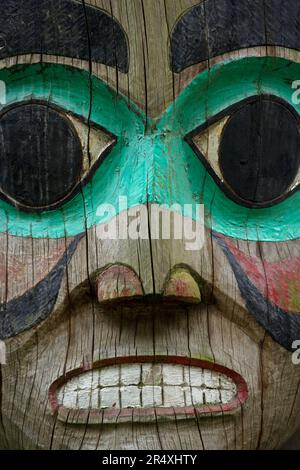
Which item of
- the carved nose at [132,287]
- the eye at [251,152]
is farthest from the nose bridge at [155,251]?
the eye at [251,152]

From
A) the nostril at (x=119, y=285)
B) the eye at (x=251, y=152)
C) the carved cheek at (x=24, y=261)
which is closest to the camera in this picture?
the nostril at (x=119, y=285)

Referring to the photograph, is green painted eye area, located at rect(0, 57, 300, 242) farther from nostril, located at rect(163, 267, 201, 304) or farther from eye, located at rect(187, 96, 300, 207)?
nostril, located at rect(163, 267, 201, 304)

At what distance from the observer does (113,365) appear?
3.01 metres

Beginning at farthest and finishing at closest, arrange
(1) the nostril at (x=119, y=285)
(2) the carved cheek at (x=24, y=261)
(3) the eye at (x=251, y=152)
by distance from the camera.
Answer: (3) the eye at (x=251, y=152), (2) the carved cheek at (x=24, y=261), (1) the nostril at (x=119, y=285)

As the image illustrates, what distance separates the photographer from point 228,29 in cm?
316

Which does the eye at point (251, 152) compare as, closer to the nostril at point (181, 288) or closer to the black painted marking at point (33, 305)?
the nostril at point (181, 288)

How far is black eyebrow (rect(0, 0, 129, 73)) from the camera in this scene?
122 inches

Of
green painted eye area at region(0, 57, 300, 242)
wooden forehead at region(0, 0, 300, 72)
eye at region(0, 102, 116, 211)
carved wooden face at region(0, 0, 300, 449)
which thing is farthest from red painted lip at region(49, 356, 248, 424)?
wooden forehead at region(0, 0, 300, 72)

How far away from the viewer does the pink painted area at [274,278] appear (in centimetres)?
307

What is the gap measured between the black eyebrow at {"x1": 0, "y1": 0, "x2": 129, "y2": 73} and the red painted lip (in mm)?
810

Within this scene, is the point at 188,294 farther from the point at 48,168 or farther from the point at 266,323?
the point at 48,168

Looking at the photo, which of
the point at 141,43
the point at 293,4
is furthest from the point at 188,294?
the point at 293,4

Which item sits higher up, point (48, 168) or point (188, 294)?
point (48, 168)

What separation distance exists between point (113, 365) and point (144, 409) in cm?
15
